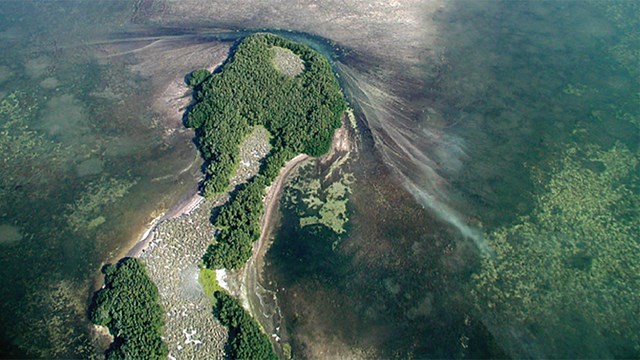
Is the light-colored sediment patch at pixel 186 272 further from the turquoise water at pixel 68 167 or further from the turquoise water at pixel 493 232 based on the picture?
the turquoise water at pixel 493 232

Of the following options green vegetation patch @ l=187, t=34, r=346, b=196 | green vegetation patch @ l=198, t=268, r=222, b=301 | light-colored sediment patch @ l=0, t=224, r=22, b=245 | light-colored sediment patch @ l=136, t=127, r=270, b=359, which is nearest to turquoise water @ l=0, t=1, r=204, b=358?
light-colored sediment patch @ l=0, t=224, r=22, b=245

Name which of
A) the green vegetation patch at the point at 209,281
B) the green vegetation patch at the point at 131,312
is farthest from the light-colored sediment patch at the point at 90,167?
the green vegetation patch at the point at 209,281

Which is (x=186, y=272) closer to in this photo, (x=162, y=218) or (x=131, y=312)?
(x=131, y=312)

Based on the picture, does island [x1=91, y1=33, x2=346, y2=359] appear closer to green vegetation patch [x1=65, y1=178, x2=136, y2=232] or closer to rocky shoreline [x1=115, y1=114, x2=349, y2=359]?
rocky shoreline [x1=115, y1=114, x2=349, y2=359]

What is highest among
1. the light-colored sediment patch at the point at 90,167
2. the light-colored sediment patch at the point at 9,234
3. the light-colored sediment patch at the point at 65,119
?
the light-colored sediment patch at the point at 65,119

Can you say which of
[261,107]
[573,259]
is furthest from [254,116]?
[573,259]

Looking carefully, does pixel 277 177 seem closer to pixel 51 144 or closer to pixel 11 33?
pixel 51 144
